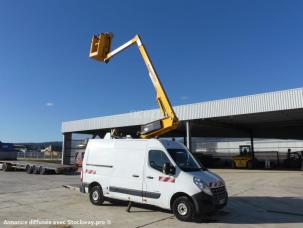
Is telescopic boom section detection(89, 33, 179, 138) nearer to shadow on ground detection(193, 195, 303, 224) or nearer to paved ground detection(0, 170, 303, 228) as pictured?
paved ground detection(0, 170, 303, 228)

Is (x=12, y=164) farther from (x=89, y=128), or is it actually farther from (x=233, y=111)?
(x=233, y=111)

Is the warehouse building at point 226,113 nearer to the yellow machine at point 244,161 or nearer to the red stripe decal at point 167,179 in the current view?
the yellow machine at point 244,161

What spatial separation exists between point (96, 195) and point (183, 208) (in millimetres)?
3616

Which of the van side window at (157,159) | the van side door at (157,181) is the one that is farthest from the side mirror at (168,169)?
the van side window at (157,159)

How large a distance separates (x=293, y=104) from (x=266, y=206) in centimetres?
1342

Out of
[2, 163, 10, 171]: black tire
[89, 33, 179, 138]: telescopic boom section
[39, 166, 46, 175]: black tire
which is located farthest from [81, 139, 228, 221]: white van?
[2, 163, 10, 171]: black tire

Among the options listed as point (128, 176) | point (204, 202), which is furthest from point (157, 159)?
point (204, 202)

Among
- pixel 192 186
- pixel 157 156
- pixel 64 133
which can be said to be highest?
pixel 64 133

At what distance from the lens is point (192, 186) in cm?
881

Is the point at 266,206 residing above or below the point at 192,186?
below

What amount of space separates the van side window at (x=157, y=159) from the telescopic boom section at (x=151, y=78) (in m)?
2.19

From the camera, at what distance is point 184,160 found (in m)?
9.89

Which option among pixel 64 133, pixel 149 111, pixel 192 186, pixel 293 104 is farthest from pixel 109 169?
pixel 64 133

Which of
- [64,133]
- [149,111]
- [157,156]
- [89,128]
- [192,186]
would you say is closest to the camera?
[192,186]
